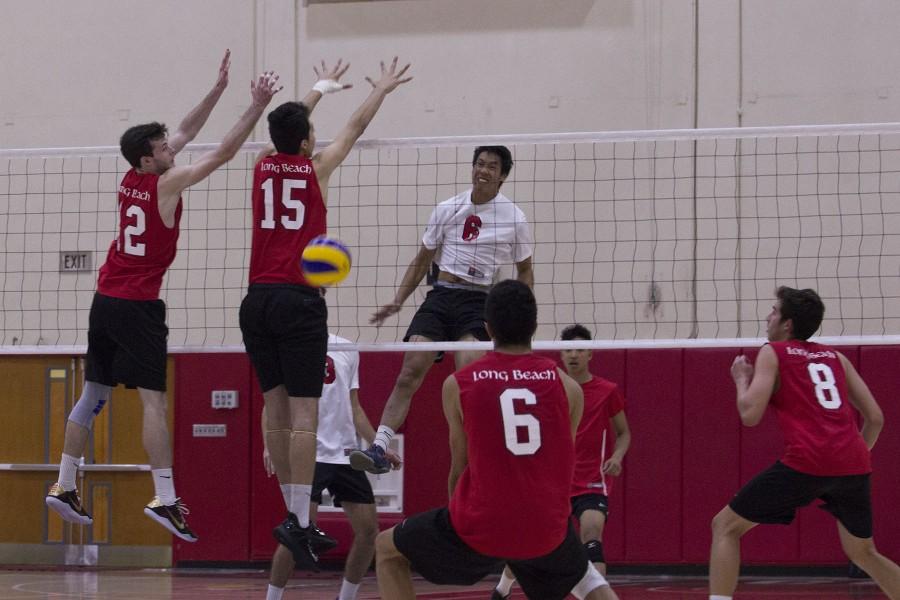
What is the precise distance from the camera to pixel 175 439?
13188 mm

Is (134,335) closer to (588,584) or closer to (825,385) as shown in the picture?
(588,584)

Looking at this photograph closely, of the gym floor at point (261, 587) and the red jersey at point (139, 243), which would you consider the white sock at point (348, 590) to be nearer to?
the gym floor at point (261, 587)

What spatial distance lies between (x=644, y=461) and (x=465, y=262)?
4.85 metres

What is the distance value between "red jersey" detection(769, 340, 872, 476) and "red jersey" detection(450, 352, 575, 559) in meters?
2.22

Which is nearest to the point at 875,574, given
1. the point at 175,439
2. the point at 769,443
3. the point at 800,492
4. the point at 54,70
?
the point at 800,492

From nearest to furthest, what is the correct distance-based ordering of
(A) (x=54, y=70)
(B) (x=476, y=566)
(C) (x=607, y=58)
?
Answer: (B) (x=476, y=566) < (C) (x=607, y=58) < (A) (x=54, y=70)

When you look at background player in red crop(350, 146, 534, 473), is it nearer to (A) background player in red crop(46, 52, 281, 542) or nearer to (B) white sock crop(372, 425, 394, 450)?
(B) white sock crop(372, 425, 394, 450)

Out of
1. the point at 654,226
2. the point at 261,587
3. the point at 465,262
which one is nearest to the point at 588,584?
the point at 465,262

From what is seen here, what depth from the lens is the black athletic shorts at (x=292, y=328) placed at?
7.07 metres

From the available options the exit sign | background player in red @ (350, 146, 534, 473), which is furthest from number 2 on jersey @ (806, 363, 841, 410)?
the exit sign

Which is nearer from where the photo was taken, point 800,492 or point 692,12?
point 800,492

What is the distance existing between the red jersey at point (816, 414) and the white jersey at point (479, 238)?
6.27 feet

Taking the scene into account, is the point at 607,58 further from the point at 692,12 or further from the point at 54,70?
the point at 54,70

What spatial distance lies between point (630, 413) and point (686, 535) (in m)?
1.26
